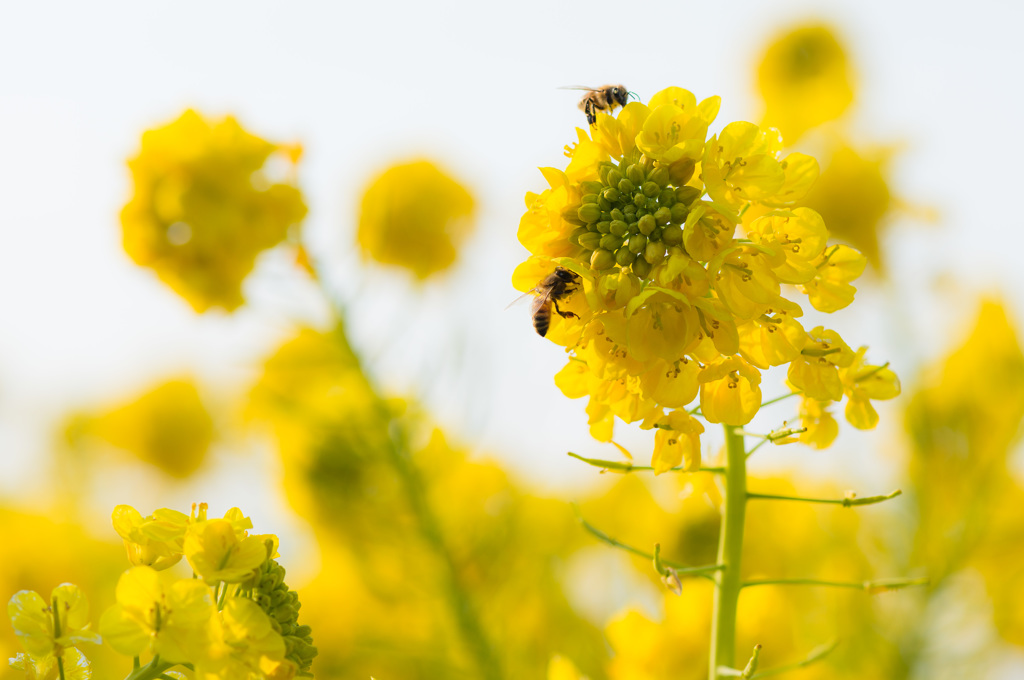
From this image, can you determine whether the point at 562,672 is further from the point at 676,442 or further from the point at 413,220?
the point at 413,220

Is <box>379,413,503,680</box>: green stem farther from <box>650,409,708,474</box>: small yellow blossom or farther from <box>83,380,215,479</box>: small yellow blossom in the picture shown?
<box>83,380,215,479</box>: small yellow blossom

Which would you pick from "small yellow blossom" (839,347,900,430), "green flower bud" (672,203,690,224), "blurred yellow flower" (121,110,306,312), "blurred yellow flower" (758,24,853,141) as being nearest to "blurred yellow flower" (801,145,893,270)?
"blurred yellow flower" (758,24,853,141)

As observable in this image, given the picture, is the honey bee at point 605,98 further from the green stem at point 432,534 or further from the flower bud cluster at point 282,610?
the green stem at point 432,534

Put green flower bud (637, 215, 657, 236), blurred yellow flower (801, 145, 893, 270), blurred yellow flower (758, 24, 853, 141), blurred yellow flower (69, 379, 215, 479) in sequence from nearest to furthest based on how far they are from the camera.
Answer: green flower bud (637, 215, 657, 236) < blurred yellow flower (801, 145, 893, 270) < blurred yellow flower (758, 24, 853, 141) < blurred yellow flower (69, 379, 215, 479)

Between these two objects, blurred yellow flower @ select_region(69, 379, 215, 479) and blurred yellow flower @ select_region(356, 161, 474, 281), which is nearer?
blurred yellow flower @ select_region(356, 161, 474, 281)

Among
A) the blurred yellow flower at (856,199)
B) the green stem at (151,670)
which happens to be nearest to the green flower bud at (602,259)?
the green stem at (151,670)

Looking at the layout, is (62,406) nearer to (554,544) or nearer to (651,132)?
(554,544)

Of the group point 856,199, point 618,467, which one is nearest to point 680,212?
point 618,467
